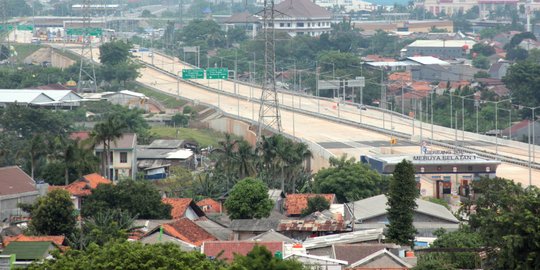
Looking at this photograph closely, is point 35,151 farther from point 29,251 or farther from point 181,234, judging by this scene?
point 29,251

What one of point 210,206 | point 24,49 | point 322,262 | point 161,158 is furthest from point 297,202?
point 24,49

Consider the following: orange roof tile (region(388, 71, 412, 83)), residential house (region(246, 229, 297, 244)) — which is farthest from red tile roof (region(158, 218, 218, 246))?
orange roof tile (region(388, 71, 412, 83))

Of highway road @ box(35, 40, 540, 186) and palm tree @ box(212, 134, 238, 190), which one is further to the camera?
highway road @ box(35, 40, 540, 186)

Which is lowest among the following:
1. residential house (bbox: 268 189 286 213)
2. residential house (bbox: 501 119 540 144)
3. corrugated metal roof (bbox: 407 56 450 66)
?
residential house (bbox: 501 119 540 144)

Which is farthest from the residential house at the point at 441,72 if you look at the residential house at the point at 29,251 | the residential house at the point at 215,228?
the residential house at the point at 29,251

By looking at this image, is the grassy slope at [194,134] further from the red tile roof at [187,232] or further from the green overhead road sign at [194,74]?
the red tile roof at [187,232]

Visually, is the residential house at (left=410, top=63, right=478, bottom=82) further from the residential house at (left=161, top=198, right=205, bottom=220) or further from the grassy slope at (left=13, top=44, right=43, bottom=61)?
the residential house at (left=161, top=198, right=205, bottom=220)
